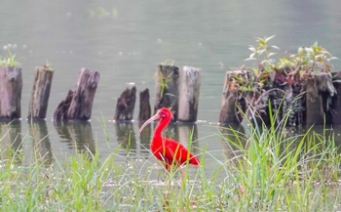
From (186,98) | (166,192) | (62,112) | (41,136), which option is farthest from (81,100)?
(166,192)

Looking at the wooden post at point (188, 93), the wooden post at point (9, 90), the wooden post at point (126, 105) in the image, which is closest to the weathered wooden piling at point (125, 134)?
the wooden post at point (126, 105)

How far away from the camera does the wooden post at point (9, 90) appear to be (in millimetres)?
12492

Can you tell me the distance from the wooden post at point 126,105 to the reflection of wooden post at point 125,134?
0.48 feet

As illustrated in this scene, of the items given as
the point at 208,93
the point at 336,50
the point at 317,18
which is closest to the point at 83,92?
the point at 208,93

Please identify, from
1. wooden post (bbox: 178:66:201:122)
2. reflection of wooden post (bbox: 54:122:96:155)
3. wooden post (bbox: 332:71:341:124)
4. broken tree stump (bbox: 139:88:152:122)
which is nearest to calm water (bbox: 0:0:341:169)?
reflection of wooden post (bbox: 54:122:96:155)

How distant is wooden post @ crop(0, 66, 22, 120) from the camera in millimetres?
12492

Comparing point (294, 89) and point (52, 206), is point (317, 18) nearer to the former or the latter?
point (294, 89)

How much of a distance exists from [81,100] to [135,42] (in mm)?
13656

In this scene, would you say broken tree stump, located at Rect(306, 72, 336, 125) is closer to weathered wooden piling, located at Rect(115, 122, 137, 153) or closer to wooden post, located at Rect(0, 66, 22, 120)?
weathered wooden piling, located at Rect(115, 122, 137, 153)

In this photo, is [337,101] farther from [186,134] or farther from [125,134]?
[125,134]

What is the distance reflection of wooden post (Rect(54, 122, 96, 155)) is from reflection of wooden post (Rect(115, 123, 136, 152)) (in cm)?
33

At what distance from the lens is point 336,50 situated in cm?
2272

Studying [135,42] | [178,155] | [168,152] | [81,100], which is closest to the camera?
[178,155]

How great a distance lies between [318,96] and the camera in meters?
12.0
